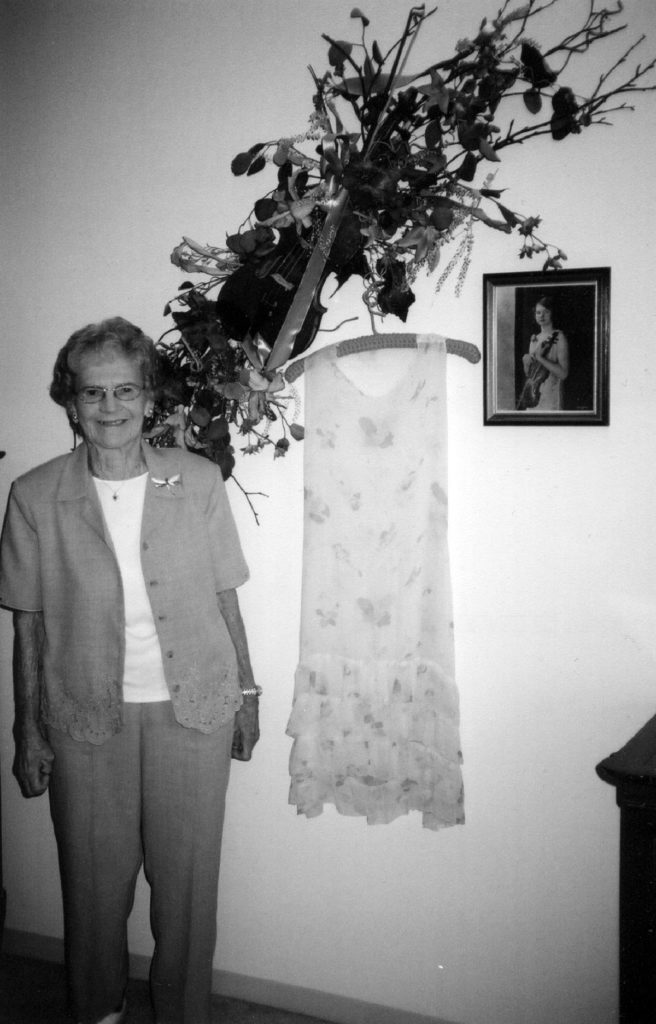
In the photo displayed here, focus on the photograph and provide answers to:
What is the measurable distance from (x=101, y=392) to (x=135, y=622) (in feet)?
1.72

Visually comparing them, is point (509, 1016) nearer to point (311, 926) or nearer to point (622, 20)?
point (311, 926)

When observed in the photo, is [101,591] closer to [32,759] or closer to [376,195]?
[32,759]

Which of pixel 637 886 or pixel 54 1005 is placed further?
pixel 54 1005

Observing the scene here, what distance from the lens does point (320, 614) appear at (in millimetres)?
1796

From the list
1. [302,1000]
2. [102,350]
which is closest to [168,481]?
[102,350]

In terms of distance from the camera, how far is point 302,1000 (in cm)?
200

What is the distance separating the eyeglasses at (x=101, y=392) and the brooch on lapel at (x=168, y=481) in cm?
19

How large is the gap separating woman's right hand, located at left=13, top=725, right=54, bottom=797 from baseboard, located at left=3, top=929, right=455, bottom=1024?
834mm

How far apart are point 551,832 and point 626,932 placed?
524 mm

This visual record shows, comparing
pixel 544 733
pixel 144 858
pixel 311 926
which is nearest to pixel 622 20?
pixel 544 733

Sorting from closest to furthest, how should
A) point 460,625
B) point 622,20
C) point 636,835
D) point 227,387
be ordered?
point 636,835
point 622,20
point 227,387
point 460,625

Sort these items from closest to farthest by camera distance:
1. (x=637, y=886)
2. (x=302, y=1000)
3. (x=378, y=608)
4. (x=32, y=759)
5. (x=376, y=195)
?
(x=637, y=886) → (x=376, y=195) → (x=32, y=759) → (x=378, y=608) → (x=302, y=1000)

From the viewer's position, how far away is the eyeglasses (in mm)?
1619

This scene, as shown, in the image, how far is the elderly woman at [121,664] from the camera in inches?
63.4
